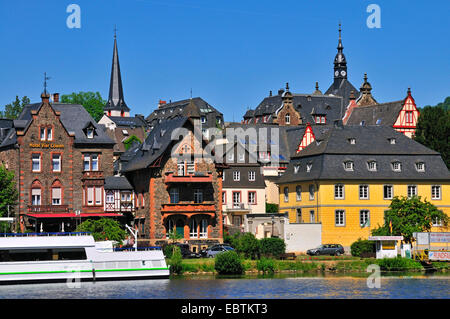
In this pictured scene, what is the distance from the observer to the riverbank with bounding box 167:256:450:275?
206 feet

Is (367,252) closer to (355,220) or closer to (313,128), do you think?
(355,220)

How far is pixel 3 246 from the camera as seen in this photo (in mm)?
54125

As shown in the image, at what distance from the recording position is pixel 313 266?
64.8m

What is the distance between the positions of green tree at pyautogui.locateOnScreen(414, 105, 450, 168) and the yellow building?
1571 cm

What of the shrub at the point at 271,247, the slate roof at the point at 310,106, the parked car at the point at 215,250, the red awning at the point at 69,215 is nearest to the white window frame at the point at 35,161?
the red awning at the point at 69,215

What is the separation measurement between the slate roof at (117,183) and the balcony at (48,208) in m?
5.31

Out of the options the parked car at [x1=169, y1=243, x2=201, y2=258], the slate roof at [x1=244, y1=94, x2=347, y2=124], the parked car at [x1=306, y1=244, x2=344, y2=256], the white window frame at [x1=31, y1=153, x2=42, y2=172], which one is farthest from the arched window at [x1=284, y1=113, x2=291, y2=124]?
the parked car at [x1=169, y1=243, x2=201, y2=258]

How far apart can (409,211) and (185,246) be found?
22019 millimetres

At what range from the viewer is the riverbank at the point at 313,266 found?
62719mm

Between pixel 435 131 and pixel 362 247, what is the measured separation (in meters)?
34.8

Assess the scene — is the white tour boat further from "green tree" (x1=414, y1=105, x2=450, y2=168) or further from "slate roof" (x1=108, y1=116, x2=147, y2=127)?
"slate roof" (x1=108, y1=116, x2=147, y2=127)

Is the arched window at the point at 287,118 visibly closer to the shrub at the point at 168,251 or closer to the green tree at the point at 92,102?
the green tree at the point at 92,102

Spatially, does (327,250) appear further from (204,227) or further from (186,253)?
(186,253)
